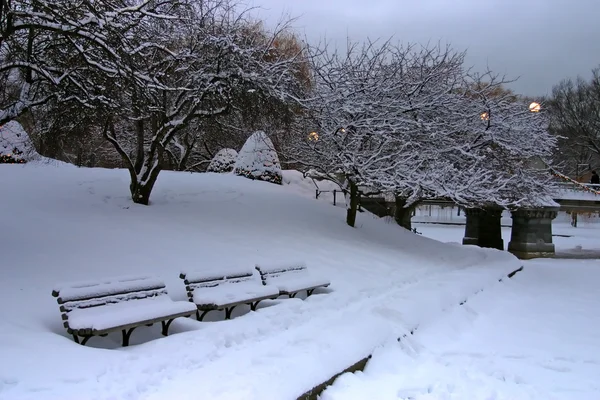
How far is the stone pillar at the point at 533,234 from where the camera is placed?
26312 mm

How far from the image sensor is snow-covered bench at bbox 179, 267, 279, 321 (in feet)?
21.1

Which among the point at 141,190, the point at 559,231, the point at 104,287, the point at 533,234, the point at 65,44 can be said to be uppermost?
the point at 65,44

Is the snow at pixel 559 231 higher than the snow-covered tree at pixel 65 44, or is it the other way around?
the snow-covered tree at pixel 65 44

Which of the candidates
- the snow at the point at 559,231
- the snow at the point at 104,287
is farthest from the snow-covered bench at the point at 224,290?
the snow at the point at 559,231

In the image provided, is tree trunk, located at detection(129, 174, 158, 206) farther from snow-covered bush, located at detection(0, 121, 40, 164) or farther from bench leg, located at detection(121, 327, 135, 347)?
bench leg, located at detection(121, 327, 135, 347)

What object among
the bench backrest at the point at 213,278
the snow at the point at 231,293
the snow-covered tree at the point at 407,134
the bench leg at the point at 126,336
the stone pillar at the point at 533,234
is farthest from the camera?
the stone pillar at the point at 533,234

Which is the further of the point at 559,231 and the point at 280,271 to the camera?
the point at 559,231

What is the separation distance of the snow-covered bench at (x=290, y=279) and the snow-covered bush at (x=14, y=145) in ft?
33.4

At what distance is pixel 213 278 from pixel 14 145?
11.6m

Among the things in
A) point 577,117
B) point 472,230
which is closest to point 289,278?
point 472,230

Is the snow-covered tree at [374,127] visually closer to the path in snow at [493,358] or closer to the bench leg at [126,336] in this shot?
the path in snow at [493,358]

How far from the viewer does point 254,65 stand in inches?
476

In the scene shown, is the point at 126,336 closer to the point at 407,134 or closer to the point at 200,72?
the point at 200,72

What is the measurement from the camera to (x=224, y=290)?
6941 millimetres
